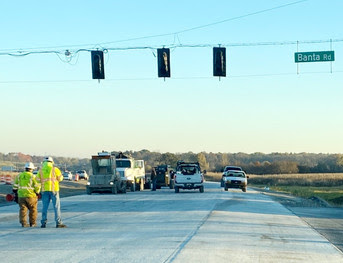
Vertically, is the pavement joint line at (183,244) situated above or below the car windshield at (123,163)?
below

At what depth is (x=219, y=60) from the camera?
82.2 ft

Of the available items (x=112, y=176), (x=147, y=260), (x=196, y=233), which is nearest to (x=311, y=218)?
(x=196, y=233)

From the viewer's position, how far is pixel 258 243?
15.0 metres

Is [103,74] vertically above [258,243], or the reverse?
[103,74]

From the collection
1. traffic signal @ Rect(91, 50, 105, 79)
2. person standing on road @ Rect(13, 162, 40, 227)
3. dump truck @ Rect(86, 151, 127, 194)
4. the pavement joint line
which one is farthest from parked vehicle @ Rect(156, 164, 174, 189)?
person standing on road @ Rect(13, 162, 40, 227)

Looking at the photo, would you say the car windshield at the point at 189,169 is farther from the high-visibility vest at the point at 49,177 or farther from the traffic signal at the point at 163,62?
the high-visibility vest at the point at 49,177

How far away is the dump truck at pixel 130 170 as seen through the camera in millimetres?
48019

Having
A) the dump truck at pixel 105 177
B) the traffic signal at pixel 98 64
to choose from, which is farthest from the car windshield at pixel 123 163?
the traffic signal at pixel 98 64

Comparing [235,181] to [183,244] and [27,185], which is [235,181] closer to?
[27,185]

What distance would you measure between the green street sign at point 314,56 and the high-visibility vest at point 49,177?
12124 millimetres

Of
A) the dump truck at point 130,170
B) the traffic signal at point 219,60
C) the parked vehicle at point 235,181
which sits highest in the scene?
the traffic signal at point 219,60

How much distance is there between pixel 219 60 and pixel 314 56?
4.21 meters

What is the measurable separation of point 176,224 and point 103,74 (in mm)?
8482

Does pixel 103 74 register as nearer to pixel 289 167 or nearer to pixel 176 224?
pixel 176 224
